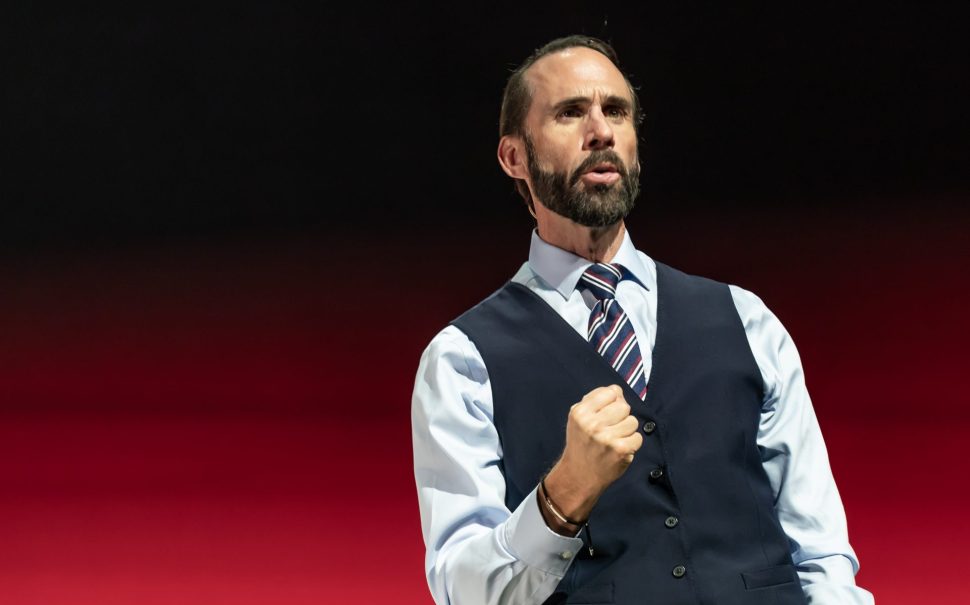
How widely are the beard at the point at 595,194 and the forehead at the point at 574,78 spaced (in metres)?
0.09

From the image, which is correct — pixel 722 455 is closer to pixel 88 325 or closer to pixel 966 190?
pixel 966 190

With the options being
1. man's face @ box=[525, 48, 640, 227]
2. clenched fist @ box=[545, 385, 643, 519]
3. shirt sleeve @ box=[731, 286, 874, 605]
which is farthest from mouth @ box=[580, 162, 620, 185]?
clenched fist @ box=[545, 385, 643, 519]

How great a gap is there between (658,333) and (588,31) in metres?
1.57

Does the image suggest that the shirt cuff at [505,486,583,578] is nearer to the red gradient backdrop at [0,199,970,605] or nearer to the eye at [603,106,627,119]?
the eye at [603,106,627,119]

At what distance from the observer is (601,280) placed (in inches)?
69.1

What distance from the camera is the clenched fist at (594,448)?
4.61 feet

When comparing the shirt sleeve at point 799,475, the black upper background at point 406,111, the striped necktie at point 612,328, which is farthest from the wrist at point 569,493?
the black upper background at point 406,111

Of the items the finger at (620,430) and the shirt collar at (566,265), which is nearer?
the finger at (620,430)

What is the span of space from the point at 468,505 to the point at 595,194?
1.45 ft

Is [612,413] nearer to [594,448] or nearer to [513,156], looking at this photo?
[594,448]

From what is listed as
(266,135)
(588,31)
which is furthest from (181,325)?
(588,31)

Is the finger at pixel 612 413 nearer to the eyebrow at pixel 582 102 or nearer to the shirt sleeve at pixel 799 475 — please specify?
the shirt sleeve at pixel 799 475

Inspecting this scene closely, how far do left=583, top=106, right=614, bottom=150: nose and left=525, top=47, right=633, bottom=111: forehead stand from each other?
0.04 metres

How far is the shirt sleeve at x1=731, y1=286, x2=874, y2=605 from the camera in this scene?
1639 millimetres
